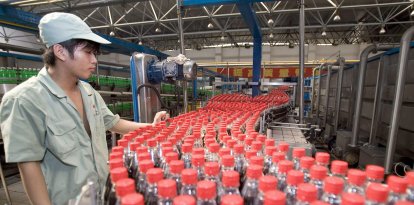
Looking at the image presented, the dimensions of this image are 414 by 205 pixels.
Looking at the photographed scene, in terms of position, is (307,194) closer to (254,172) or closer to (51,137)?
(254,172)

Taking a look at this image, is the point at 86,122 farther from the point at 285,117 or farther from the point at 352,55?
the point at 352,55

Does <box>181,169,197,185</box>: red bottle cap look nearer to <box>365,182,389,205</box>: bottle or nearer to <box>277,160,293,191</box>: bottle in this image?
→ <box>277,160,293,191</box>: bottle

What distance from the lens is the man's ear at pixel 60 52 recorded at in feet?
3.41

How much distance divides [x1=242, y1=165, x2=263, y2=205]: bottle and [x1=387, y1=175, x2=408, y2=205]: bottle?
0.32 m

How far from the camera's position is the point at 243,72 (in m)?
12.1

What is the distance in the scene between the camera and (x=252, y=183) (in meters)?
0.68

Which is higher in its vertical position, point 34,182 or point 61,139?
point 61,139

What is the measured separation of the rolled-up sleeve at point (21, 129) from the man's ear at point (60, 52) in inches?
9.7

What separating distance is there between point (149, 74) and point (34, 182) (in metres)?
1.22

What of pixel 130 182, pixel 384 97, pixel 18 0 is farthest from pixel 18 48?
pixel 384 97

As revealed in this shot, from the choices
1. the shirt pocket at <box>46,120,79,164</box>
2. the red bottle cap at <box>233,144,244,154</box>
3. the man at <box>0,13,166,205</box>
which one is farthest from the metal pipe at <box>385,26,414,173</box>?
the shirt pocket at <box>46,120,79,164</box>

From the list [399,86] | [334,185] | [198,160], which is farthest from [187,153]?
[399,86]

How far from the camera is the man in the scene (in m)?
0.95

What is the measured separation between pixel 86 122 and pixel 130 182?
2.71ft
